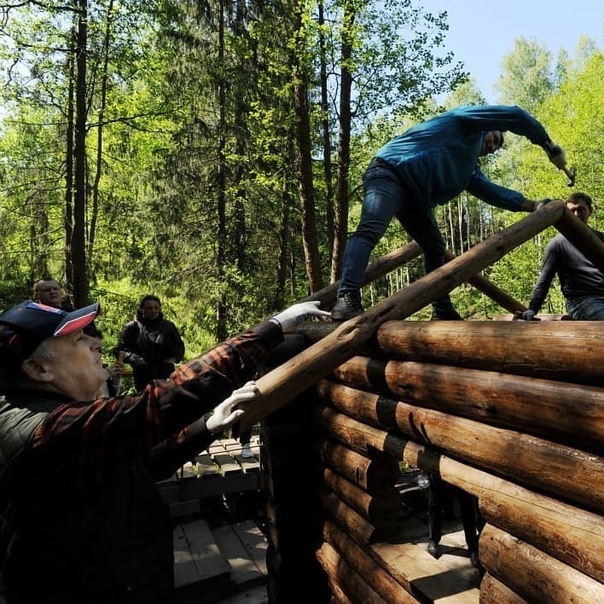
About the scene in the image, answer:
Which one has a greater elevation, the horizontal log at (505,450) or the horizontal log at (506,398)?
the horizontal log at (506,398)

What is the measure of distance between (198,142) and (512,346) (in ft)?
50.9

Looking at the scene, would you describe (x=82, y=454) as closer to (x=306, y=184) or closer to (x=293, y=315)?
(x=293, y=315)

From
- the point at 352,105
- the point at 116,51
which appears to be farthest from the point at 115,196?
the point at 352,105

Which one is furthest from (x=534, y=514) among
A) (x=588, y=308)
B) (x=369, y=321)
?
(x=588, y=308)

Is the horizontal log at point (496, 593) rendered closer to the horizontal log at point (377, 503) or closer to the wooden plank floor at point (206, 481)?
the horizontal log at point (377, 503)

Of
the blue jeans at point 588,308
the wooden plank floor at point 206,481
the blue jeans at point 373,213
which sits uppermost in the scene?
the blue jeans at point 373,213

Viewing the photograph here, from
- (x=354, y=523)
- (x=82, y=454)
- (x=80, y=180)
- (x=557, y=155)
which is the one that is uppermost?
A: (x=80, y=180)

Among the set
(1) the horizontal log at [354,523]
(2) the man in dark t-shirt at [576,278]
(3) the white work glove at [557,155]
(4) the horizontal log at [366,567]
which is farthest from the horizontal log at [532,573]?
(3) the white work glove at [557,155]

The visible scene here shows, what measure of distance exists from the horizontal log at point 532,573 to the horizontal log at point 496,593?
2 cm

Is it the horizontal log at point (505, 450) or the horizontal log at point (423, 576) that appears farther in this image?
the horizontal log at point (423, 576)

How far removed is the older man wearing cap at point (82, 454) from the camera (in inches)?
56.2

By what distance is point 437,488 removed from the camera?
360 centimetres

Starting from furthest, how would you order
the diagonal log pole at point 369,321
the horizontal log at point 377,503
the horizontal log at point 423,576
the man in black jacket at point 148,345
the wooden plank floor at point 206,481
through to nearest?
the man in black jacket at point 148,345 → the wooden plank floor at point 206,481 → the horizontal log at point 377,503 → the horizontal log at point 423,576 → the diagonal log pole at point 369,321

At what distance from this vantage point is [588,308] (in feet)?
12.5
